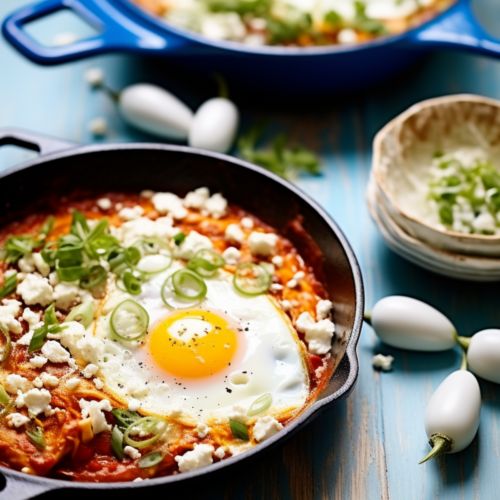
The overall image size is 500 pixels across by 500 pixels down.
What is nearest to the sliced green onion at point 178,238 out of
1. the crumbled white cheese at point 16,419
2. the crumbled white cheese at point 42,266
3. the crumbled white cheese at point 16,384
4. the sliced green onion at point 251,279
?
the sliced green onion at point 251,279

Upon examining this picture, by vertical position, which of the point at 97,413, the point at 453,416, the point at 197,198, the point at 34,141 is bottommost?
the point at 453,416

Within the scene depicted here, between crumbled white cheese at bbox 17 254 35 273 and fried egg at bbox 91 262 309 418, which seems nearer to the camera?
fried egg at bbox 91 262 309 418

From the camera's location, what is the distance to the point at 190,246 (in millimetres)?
2875

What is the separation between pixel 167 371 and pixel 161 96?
5.87 feet

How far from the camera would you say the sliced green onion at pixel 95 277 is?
274 cm

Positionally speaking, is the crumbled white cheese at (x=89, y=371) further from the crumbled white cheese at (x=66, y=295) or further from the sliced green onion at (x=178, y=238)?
the sliced green onion at (x=178, y=238)

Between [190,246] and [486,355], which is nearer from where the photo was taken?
[486,355]

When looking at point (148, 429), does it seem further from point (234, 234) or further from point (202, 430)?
point (234, 234)

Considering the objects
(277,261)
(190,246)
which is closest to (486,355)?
(277,261)

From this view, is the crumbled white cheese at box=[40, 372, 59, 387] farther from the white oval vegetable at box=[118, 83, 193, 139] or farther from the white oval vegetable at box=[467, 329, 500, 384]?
the white oval vegetable at box=[118, 83, 193, 139]

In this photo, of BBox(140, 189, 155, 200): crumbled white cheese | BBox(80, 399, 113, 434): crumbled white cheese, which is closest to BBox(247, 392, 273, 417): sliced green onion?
BBox(80, 399, 113, 434): crumbled white cheese

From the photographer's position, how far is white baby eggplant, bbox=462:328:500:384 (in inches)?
105

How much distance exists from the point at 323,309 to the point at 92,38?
6.18 ft

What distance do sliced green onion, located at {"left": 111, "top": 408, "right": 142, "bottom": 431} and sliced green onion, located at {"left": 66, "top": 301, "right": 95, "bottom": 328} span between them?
0.40m
